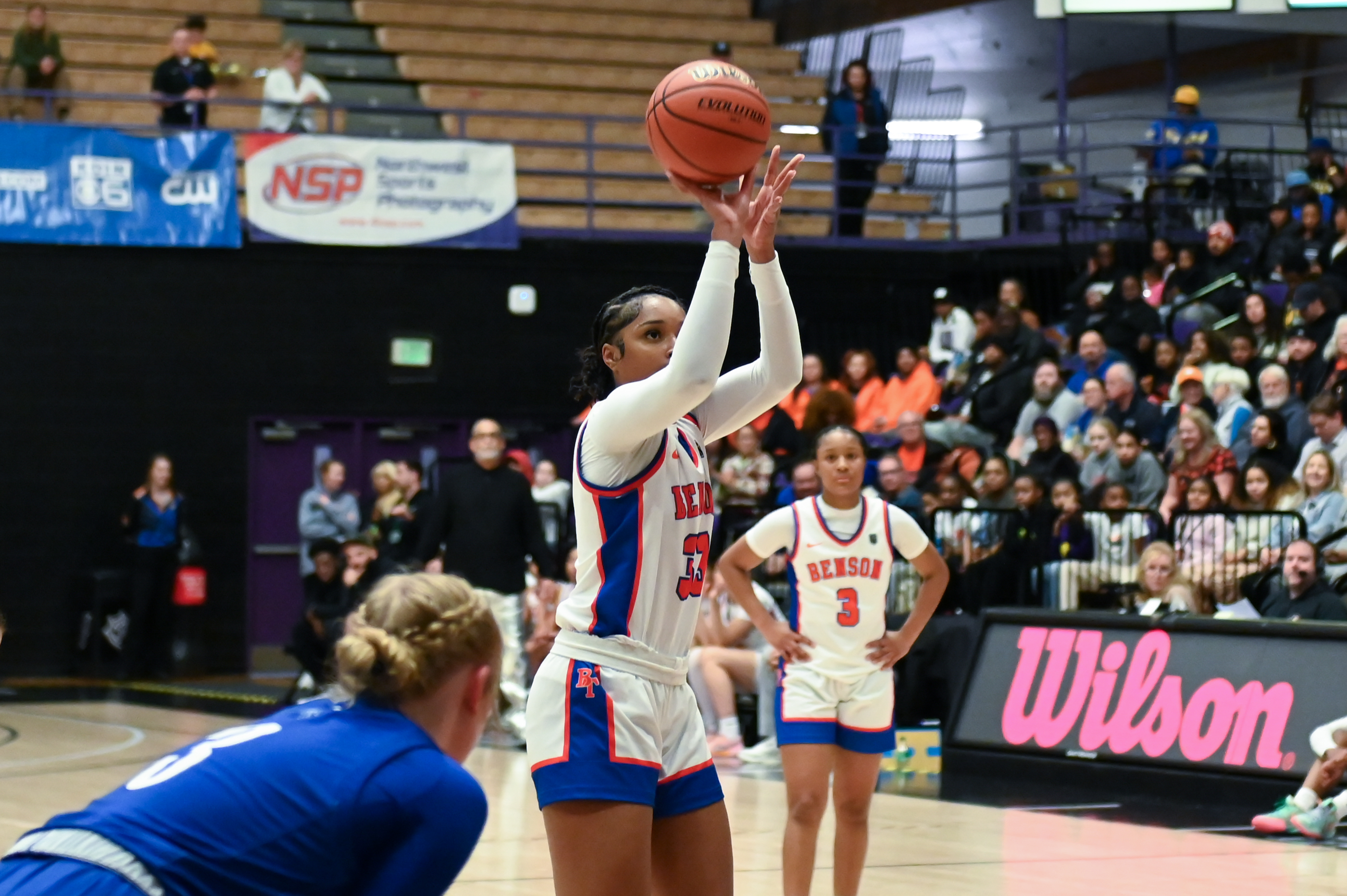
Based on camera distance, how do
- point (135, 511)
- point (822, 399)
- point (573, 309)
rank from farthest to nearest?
1. point (573, 309)
2. point (135, 511)
3. point (822, 399)

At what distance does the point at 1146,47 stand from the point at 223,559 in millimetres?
12740

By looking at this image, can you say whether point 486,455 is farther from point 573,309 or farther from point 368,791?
point 368,791

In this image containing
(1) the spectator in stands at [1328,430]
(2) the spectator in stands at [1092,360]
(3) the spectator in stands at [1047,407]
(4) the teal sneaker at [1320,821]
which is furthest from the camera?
(2) the spectator in stands at [1092,360]

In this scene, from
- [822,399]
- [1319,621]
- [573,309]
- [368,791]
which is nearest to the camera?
[368,791]

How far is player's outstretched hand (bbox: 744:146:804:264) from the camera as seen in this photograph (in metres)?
3.57

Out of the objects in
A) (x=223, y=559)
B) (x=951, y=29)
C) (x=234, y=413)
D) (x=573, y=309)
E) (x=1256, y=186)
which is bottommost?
(x=223, y=559)

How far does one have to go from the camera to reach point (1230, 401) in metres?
11.9

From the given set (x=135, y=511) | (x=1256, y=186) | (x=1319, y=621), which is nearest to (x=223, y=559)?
(x=135, y=511)

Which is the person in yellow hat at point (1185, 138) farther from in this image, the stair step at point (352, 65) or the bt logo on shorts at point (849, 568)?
the bt logo on shorts at point (849, 568)

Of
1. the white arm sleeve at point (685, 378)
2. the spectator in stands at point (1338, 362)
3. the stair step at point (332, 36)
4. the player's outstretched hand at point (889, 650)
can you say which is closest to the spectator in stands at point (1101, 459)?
the spectator in stands at point (1338, 362)

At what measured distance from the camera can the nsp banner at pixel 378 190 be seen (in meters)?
15.1

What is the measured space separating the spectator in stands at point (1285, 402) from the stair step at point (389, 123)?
8739mm

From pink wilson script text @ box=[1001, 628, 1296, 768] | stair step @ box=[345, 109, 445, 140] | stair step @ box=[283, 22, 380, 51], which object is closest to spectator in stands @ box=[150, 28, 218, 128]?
stair step @ box=[345, 109, 445, 140]

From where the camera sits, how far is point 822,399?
12.4 metres
